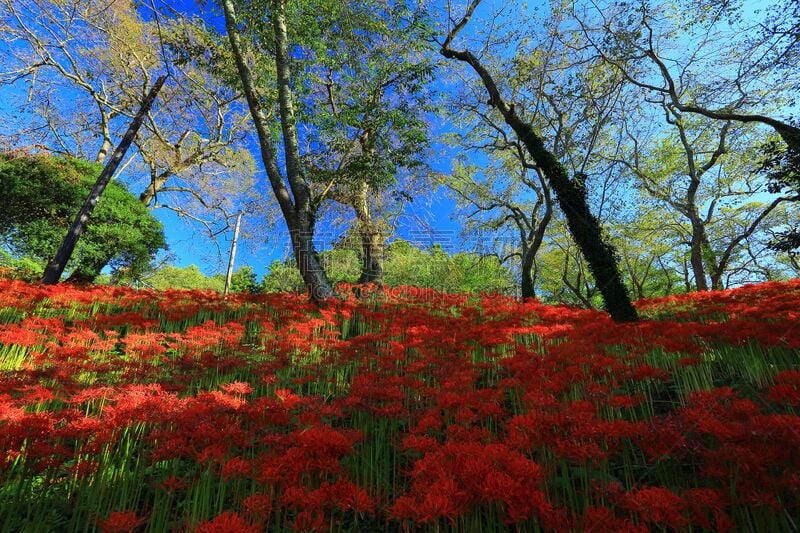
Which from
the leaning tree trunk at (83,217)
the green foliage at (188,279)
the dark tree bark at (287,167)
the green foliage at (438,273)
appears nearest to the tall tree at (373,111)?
the dark tree bark at (287,167)

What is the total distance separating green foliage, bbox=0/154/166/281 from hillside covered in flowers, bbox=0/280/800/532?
8223 millimetres

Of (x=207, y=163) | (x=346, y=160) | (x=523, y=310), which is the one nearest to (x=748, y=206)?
(x=523, y=310)

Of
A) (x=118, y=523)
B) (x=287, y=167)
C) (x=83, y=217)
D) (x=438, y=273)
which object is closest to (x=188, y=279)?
(x=438, y=273)

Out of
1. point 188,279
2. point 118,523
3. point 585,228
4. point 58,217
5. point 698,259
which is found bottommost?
point 118,523

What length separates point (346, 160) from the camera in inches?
456

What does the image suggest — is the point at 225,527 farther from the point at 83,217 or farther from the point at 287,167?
the point at 83,217

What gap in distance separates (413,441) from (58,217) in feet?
53.1

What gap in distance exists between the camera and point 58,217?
12688 mm

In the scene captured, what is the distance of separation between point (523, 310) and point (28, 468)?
7901mm

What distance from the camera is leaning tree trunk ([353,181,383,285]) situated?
47.8 feet

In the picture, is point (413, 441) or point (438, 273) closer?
point (413, 441)

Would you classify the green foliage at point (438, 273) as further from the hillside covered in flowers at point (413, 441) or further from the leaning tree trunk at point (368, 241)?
the hillside covered in flowers at point (413, 441)

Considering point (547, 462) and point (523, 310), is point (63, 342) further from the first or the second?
point (523, 310)

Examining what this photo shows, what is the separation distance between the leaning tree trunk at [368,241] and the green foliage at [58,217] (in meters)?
7.93
